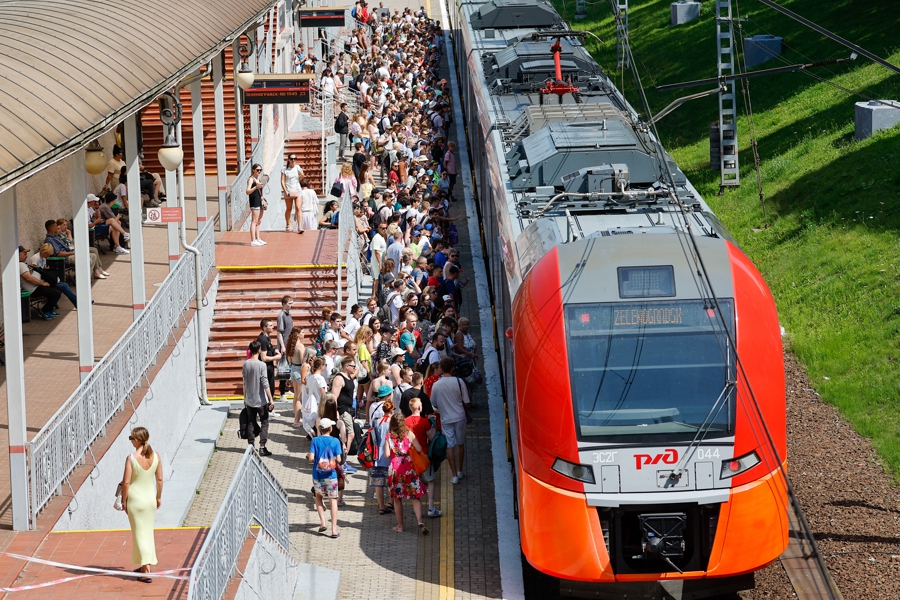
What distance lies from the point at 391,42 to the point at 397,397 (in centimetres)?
3161

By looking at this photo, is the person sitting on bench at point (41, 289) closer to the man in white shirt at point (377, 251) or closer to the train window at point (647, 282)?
the man in white shirt at point (377, 251)

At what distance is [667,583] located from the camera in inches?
445

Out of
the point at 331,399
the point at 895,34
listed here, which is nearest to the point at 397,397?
the point at 331,399

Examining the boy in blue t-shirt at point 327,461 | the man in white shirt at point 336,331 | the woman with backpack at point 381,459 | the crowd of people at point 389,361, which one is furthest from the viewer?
the man in white shirt at point 336,331

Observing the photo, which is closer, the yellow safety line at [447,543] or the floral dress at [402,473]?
the yellow safety line at [447,543]

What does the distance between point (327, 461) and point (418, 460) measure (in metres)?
1.01

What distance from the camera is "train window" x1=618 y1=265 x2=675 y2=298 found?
11539 millimetres

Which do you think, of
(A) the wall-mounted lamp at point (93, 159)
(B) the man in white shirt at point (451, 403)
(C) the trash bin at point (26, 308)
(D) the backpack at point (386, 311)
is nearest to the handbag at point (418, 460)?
(B) the man in white shirt at point (451, 403)

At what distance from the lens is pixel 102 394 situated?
1365 centimetres

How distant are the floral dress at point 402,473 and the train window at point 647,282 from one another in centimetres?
345

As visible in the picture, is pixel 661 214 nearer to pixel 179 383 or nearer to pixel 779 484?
pixel 779 484

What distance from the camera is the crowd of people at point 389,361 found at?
13.9 m

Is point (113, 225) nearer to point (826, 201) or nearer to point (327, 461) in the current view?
point (327, 461)

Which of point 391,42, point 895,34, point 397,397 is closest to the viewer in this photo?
point 397,397
